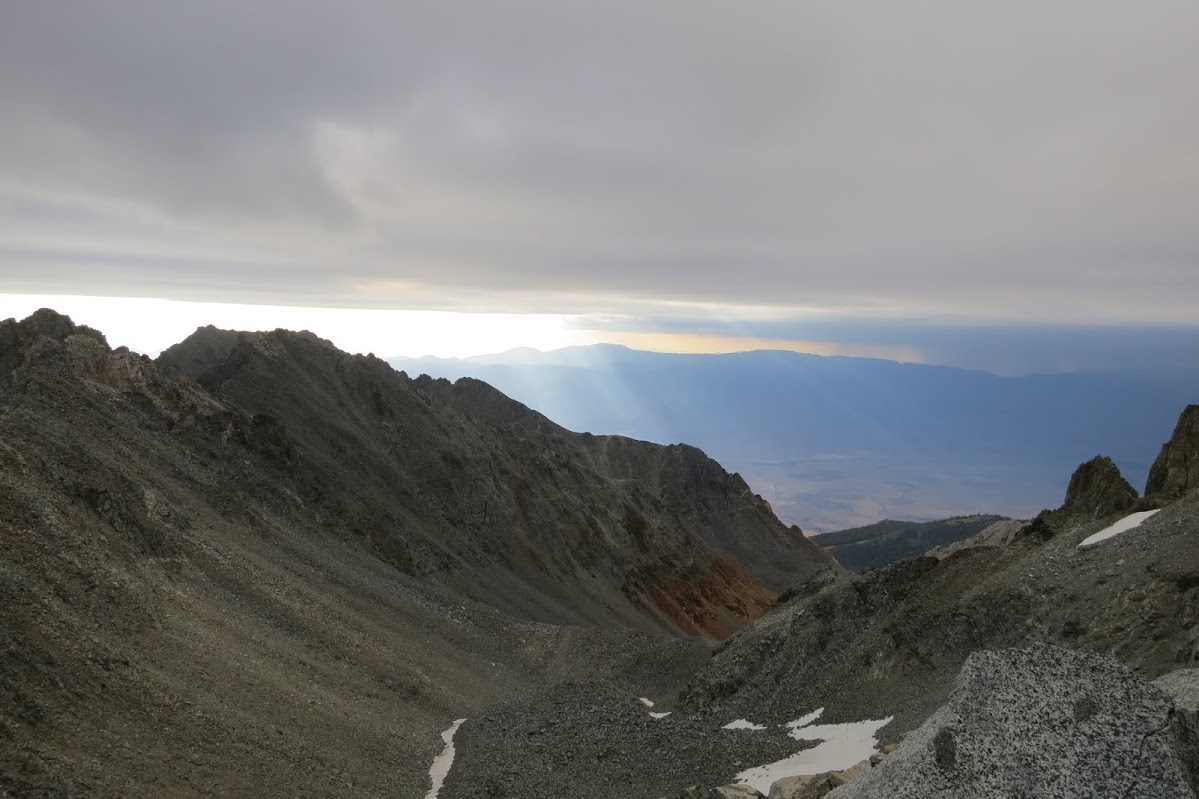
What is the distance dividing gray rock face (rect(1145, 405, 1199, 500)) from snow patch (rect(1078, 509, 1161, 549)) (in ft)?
16.4

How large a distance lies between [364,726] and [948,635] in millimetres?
26915

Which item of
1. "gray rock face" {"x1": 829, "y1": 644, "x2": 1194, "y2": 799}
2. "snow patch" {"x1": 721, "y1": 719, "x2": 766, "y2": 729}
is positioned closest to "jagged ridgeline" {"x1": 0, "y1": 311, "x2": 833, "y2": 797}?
"snow patch" {"x1": 721, "y1": 719, "x2": 766, "y2": 729}

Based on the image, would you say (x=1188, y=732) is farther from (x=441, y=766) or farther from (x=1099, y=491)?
(x=1099, y=491)

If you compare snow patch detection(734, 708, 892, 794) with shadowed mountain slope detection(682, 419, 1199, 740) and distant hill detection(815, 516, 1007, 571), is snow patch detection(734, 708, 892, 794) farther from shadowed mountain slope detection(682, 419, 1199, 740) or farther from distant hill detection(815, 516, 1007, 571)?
distant hill detection(815, 516, 1007, 571)

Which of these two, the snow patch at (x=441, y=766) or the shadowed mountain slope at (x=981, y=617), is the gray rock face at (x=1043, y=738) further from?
the snow patch at (x=441, y=766)

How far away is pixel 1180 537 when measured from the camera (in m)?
30.8

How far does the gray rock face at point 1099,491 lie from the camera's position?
39562 millimetres

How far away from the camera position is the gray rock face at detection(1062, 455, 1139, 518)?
39562mm

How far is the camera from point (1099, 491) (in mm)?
42344

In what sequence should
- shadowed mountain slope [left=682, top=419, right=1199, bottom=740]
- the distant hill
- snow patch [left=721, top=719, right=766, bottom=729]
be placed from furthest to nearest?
the distant hill
snow patch [left=721, top=719, right=766, bottom=729]
shadowed mountain slope [left=682, top=419, right=1199, bottom=740]

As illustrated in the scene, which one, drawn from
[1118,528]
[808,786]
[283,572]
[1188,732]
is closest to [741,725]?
[1118,528]

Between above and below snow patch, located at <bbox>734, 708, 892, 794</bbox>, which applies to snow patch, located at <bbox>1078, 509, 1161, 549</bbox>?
above

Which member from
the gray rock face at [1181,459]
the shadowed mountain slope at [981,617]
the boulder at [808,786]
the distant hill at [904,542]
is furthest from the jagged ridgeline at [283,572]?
the distant hill at [904,542]

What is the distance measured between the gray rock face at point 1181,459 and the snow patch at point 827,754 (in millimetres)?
21732
